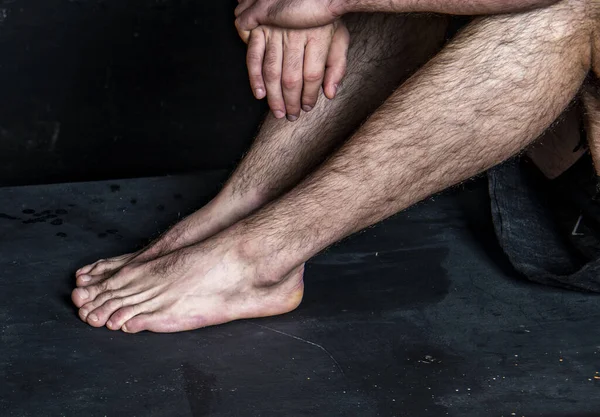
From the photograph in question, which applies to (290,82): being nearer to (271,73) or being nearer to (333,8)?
(271,73)

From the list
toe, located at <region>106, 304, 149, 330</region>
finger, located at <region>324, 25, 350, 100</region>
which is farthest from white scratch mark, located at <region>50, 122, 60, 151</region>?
finger, located at <region>324, 25, 350, 100</region>

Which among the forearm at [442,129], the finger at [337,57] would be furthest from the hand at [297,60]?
the forearm at [442,129]

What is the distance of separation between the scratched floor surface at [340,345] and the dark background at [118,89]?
0.52 m

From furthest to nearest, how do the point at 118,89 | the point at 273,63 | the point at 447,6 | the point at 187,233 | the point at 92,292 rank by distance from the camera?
1. the point at 118,89
2. the point at 187,233
3. the point at 92,292
4. the point at 273,63
5. the point at 447,6

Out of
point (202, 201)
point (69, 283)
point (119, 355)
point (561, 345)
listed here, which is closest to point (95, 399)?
point (119, 355)

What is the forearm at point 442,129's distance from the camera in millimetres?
A: 1438

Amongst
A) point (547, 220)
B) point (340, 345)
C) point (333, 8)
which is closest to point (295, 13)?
point (333, 8)

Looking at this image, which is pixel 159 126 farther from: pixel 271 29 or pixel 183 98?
pixel 271 29

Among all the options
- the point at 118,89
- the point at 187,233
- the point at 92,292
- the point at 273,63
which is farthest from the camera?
the point at 118,89

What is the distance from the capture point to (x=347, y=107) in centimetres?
178

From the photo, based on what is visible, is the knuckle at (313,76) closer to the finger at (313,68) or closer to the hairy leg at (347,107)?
the finger at (313,68)

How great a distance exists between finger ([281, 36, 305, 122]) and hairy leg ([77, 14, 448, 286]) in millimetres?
193

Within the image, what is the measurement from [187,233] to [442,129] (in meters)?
0.57

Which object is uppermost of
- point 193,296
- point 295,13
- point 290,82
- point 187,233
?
point 295,13
